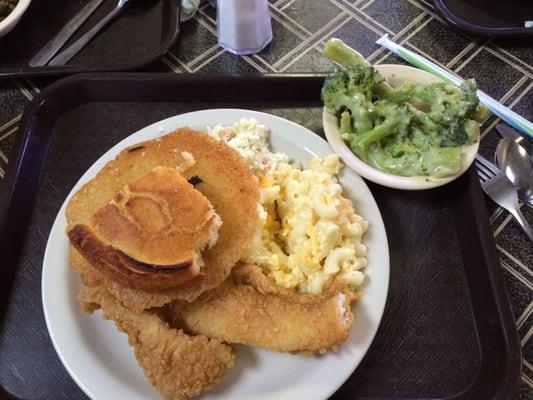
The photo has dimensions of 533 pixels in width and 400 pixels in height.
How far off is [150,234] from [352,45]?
4.18ft

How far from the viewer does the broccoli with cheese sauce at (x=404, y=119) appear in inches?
61.2

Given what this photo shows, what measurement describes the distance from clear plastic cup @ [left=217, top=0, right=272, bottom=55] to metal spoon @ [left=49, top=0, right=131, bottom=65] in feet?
1.46

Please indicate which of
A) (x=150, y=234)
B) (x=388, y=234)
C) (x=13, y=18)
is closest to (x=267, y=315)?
(x=150, y=234)

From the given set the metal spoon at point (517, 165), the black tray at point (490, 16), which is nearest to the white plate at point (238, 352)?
the metal spoon at point (517, 165)

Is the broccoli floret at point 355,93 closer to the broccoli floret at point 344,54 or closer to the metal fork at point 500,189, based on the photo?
the broccoli floret at point 344,54

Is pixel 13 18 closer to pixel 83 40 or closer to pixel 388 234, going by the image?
pixel 83 40

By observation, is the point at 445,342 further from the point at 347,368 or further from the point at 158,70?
the point at 158,70

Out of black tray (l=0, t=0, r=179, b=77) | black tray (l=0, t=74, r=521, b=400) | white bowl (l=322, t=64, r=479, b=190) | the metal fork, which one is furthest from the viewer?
black tray (l=0, t=0, r=179, b=77)

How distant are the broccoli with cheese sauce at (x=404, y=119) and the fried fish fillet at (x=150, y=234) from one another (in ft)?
1.86

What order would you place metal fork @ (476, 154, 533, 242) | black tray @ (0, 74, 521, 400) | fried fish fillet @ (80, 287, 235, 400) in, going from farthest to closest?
metal fork @ (476, 154, 533, 242)
black tray @ (0, 74, 521, 400)
fried fish fillet @ (80, 287, 235, 400)

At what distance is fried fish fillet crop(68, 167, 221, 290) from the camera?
1287 millimetres

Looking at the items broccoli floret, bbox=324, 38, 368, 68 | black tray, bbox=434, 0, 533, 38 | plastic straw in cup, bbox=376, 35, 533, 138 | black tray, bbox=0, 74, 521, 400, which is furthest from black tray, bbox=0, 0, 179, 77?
black tray, bbox=434, 0, 533, 38

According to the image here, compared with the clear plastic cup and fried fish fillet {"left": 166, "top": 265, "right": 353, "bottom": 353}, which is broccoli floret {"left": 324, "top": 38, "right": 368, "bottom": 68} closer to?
the clear plastic cup

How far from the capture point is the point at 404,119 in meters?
1.59
